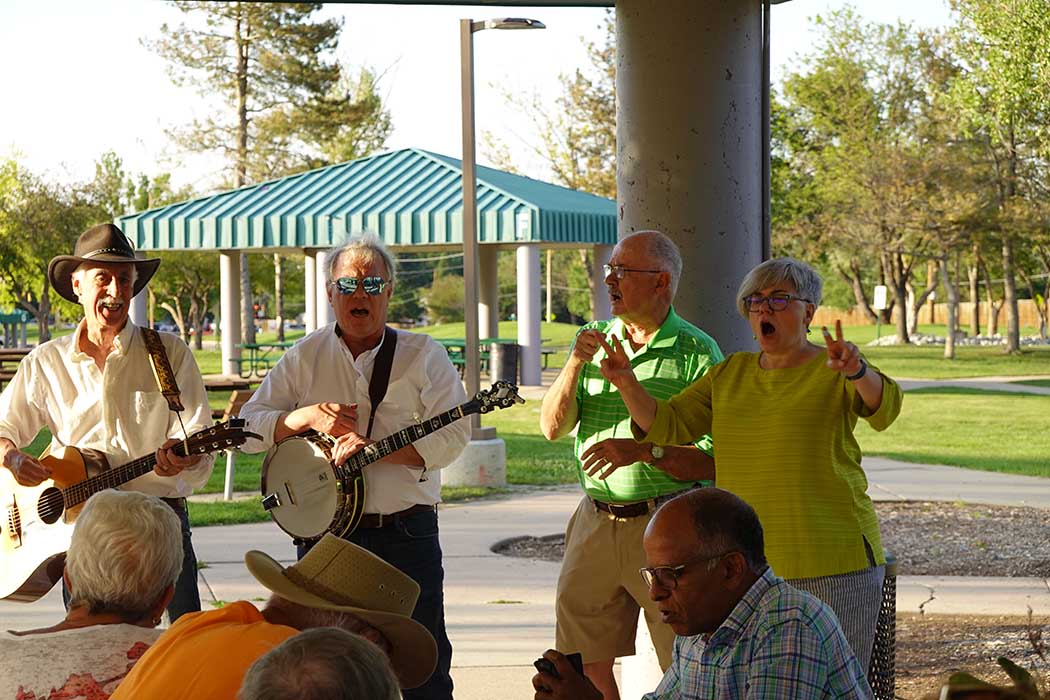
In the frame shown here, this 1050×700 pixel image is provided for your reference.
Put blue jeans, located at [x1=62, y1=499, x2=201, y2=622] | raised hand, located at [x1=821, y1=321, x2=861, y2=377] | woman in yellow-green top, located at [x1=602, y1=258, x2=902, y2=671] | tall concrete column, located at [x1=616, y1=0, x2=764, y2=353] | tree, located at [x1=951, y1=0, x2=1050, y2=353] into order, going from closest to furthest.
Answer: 1. raised hand, located at [x1=821, y1=321, x2=861, y2=377]
2. woman in yellow-green top, located at [x1=602, y1=258, x2=902, y2=671]
3. blue jeans, located at [x1=62, y1=499, x2=201, y2=622]
4. tall concrete column, located at [x1=616, y1=0, x2=764, y2=353]
5. tree, located at [x1=951, y1=0, x2=1050, y2=353]

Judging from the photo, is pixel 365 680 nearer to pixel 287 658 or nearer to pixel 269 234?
pixel 287 658

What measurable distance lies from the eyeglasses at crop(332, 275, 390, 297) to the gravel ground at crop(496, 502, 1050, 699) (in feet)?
7.50

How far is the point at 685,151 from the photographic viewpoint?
5.34 meters

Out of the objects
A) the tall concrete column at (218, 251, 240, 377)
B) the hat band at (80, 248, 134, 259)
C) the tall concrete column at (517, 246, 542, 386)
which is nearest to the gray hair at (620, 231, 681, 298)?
the hat band at (80, 248, 134, 259)

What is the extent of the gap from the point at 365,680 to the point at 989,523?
974cm

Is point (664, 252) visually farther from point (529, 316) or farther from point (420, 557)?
point (529, 316)

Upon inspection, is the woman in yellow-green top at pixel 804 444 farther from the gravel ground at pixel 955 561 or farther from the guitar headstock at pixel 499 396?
the guitar headstock at pixel 499 396

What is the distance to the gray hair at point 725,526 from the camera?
293 cm

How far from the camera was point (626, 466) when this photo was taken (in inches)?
185

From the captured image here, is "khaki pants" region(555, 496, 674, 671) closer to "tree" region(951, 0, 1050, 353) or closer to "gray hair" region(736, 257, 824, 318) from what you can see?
"gray hair" region(736, 257, 824, 318)

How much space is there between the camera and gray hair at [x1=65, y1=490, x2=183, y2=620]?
3172 millimetres

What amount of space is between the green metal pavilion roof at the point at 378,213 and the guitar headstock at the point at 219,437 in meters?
18.8

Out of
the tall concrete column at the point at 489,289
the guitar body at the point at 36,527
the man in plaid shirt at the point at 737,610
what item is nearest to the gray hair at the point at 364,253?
the guitar body at the point at 36,527

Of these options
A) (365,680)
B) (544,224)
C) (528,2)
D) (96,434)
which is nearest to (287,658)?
(365,680)
